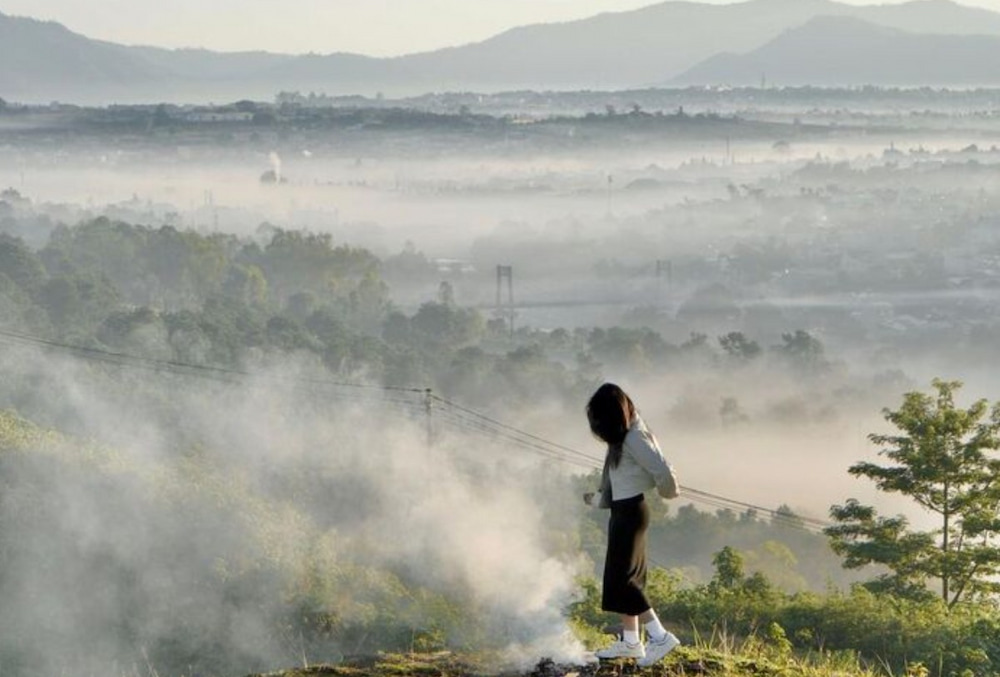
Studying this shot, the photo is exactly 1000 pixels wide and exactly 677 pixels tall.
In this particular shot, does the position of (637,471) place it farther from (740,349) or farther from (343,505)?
(740,349)

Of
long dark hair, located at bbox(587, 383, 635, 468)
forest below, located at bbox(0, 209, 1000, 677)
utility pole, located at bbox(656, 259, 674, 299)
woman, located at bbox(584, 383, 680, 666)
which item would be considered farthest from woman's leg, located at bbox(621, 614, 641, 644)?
utility pole, located at bbox(656, 259, 674, 299)

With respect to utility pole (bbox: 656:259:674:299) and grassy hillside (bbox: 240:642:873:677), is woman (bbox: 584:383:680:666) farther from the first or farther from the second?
utility pole (bbox: 656:259:674:299)

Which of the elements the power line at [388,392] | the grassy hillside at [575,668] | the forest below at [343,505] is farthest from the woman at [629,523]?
the power line at [388,392]

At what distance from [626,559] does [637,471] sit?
0.52 meters

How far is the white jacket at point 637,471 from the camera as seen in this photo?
8.12 metres

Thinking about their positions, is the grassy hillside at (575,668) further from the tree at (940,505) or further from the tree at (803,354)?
the tree at (803,354)

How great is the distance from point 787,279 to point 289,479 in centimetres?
11539

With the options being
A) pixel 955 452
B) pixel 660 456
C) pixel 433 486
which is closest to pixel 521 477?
pixel 433 486

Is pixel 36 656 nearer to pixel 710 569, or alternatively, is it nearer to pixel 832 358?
pixel 710 569

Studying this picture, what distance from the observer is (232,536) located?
3541 cm

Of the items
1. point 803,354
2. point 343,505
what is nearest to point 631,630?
point 343,505

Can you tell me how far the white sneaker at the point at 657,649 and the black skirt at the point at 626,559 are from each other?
7.7 inches

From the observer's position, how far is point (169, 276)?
104m

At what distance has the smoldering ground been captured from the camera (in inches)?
1185
